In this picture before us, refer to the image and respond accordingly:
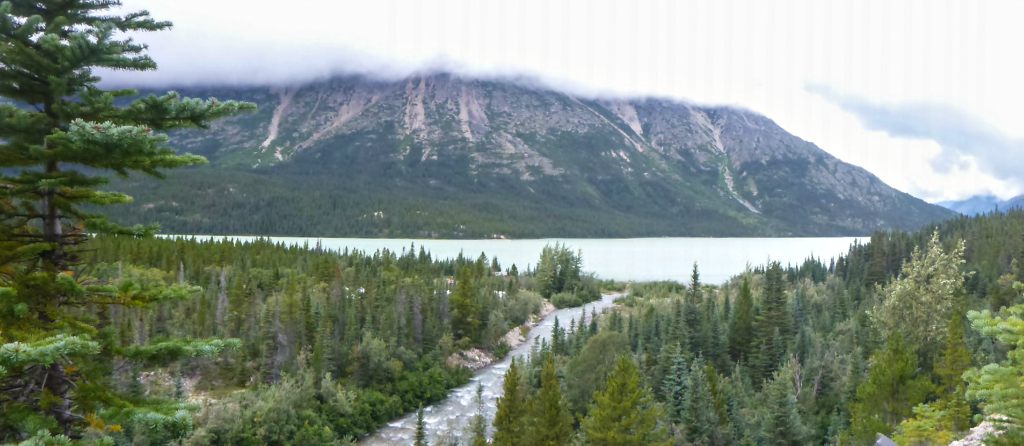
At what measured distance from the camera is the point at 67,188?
738cm

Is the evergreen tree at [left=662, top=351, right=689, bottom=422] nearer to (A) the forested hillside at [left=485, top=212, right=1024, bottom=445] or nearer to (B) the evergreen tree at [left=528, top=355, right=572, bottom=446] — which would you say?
(A) the forested hillside at [left=485, top=212, right=1024, bottom=445]

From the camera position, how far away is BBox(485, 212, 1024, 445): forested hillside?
26.8 meters

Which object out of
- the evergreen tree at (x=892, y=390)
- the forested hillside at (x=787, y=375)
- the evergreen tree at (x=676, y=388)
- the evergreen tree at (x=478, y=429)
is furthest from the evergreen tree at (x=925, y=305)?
the evergreen tree at (x=478, y=429)

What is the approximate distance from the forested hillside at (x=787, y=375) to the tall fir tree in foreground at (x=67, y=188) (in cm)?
1260

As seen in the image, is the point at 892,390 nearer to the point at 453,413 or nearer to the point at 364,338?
the point at 453,413

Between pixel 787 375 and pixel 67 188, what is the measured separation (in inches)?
1507

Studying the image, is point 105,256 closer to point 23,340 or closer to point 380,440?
point 380,440

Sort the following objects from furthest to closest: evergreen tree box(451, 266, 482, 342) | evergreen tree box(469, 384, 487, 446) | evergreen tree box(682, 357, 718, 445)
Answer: evergreen tree box(451, 266, 482, 342)
evergreen tree box(682, 357, 718, 445)
evergreen tree box(469, 384, 487, 446)

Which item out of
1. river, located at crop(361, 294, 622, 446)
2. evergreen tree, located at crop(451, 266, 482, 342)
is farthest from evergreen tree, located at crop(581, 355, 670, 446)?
evergreen tree, located at crop(451, 266, 482, 342)

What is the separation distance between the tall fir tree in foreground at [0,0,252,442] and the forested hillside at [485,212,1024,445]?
41.3 feet

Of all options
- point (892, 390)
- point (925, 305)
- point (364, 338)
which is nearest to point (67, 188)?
point (892, 390)

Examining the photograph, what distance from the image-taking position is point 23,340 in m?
6.40

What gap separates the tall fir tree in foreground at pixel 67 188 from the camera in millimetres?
6949

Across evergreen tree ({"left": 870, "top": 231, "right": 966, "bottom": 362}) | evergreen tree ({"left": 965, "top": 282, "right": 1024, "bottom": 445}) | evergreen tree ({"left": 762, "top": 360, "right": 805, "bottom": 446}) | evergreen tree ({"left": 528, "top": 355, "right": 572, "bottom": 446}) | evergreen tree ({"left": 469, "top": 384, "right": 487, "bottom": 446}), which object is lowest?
evergreen tree ({"left": 469, "top": 384, "right": 487, "bottom": 446})
